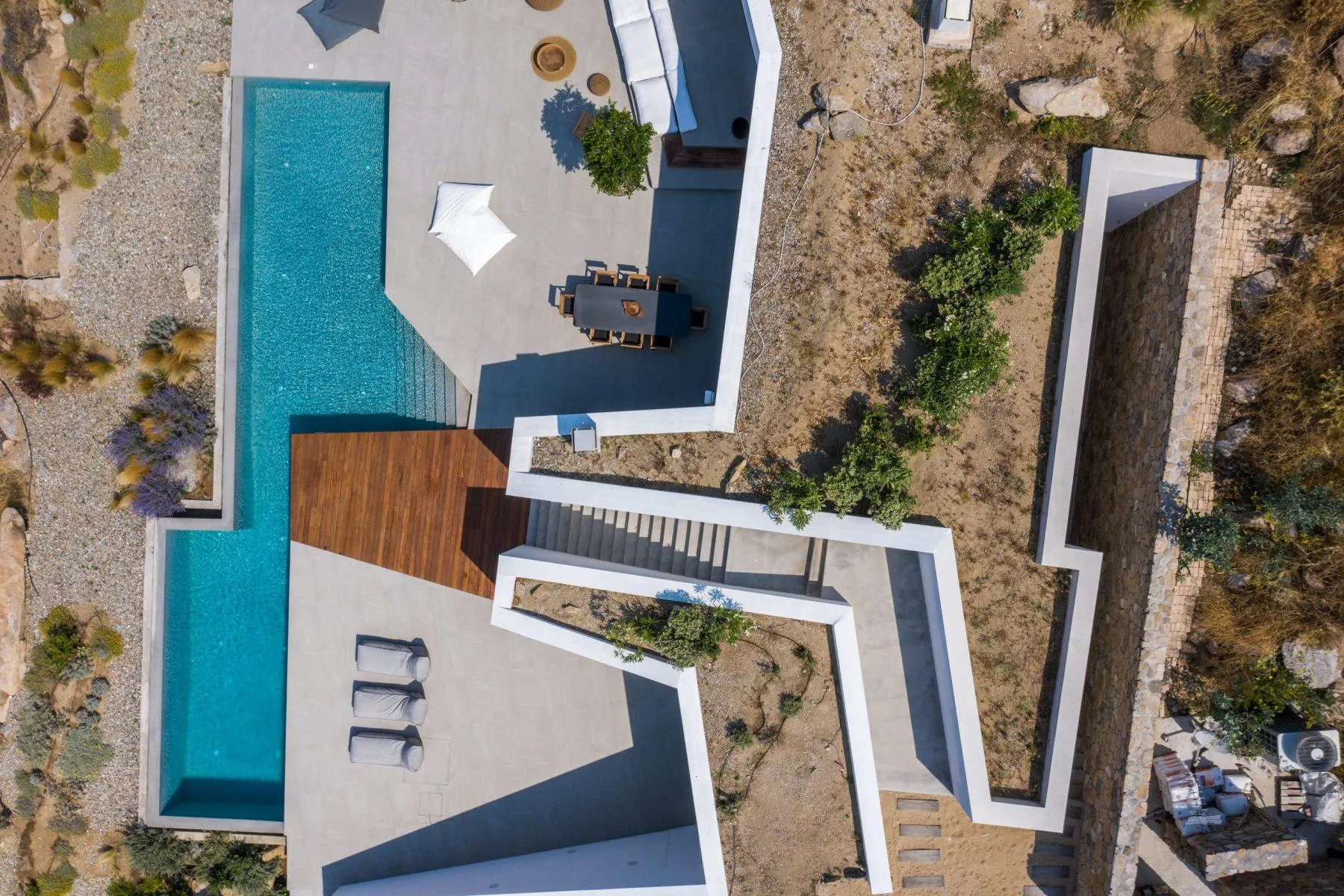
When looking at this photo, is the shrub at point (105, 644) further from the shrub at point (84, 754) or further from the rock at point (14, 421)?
the rock at point (14, 421)

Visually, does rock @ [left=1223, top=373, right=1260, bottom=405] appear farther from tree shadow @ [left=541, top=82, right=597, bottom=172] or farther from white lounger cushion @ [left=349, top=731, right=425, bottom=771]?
white lounger cushion @ [left=349, top=731, right=425, bottom=771]

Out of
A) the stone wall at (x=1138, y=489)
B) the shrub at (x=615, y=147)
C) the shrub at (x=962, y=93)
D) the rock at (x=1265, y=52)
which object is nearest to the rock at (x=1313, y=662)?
the stone wall at (x=1138, y=489)

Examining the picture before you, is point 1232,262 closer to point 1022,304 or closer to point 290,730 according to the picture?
point 1022,304

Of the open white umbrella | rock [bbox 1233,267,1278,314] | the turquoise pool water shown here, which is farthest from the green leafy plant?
the turquoise pool water

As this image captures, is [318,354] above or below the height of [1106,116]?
below

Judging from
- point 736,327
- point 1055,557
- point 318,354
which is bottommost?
point 1055,557

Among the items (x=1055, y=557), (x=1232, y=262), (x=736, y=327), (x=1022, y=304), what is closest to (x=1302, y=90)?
(x=1232, y=262)
